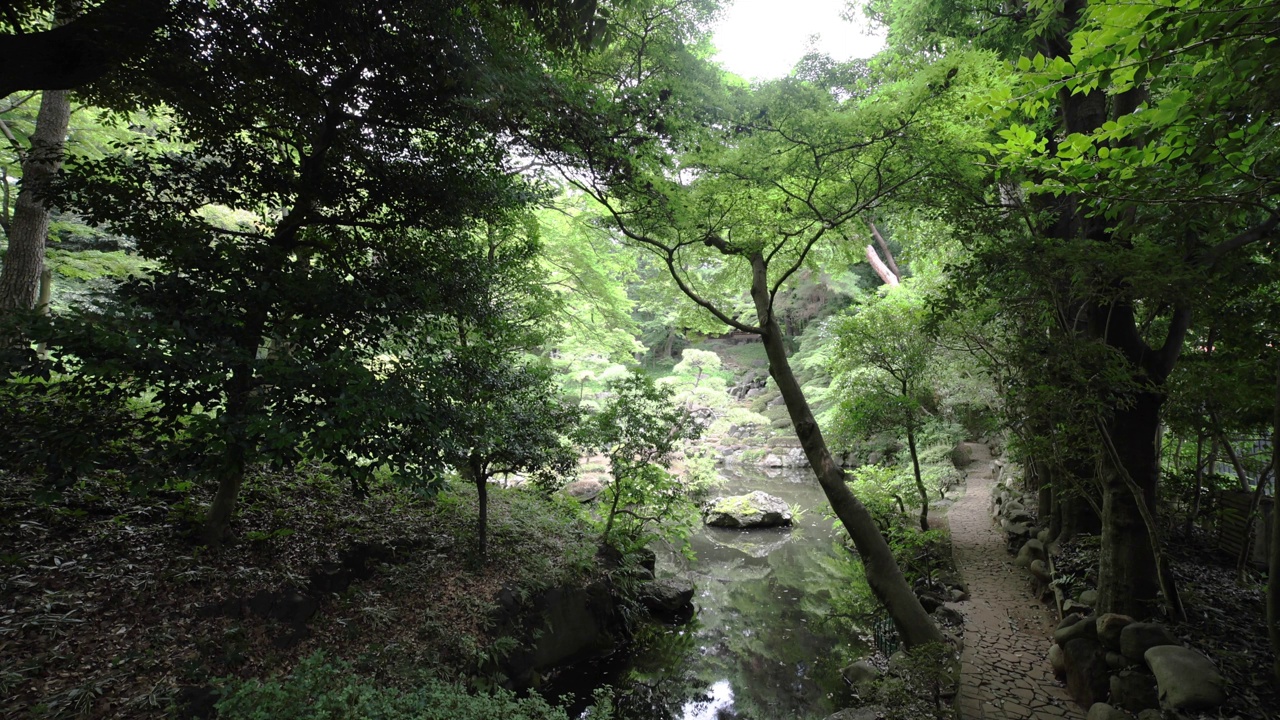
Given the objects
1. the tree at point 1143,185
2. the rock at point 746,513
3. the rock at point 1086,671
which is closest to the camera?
the tree at point 1143,185

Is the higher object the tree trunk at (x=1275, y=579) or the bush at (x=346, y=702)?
the tree trunk at (x=1275, y=579)

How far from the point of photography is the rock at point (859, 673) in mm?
5059

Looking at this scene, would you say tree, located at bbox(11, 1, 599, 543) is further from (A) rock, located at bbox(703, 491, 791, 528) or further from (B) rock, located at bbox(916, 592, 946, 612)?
(A) rock, located at bbox(703, 491, 791, 528)

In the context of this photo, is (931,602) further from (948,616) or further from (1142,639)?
(1142,639)

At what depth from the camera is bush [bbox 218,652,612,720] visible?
268 centimetres

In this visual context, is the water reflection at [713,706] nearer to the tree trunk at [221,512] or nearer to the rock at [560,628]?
the rock at [560,628]

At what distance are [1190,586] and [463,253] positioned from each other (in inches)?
282

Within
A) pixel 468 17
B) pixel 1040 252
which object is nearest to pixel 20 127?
pixel 468 17

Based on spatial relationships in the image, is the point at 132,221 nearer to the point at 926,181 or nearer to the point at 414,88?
the point at 414,88

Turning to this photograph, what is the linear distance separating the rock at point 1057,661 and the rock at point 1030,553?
273cm

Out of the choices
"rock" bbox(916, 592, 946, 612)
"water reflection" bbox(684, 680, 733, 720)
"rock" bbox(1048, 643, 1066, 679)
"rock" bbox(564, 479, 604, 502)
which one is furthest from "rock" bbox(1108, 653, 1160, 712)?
"rock" bbox(564, 479, 604, 502)

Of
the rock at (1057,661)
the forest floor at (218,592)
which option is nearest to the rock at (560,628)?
the forest floor at (218,592)

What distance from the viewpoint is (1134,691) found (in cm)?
340

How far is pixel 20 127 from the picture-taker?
24.2ft
